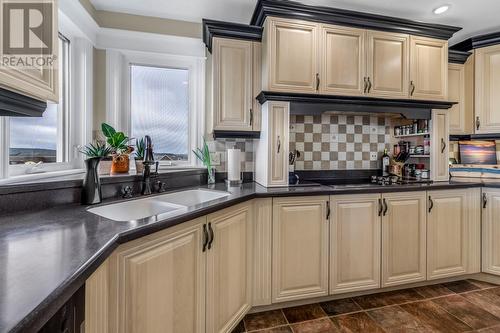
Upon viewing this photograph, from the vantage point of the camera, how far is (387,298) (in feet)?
6.62

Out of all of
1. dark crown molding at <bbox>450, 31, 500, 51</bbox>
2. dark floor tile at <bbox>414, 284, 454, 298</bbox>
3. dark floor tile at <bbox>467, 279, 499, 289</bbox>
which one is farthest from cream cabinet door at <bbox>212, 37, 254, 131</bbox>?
dark floor tile at <bbox>467, 279, 499, 289</bbox>

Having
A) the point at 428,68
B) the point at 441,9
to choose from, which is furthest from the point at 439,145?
the point at 441,9

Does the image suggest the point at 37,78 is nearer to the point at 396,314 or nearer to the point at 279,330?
the point at 279,330

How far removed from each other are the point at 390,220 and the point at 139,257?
1901 mm

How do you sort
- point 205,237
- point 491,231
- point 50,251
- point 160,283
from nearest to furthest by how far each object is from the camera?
point 50,251 < point 160,283 < point 205,237 < point 491,231

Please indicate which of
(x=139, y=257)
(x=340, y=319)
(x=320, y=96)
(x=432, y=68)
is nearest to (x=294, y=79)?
(x=320, y=96)

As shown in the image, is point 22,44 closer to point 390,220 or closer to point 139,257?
point 139,257

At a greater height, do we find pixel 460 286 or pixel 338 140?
pixel 338 140

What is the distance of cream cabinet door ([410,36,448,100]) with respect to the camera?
2.24 metres

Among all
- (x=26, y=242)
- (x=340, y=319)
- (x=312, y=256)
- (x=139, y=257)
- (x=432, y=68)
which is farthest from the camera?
A: (x=432, y=68)

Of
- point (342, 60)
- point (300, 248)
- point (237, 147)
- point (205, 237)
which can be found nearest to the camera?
point (205, 237)

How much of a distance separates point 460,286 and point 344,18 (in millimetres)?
2545

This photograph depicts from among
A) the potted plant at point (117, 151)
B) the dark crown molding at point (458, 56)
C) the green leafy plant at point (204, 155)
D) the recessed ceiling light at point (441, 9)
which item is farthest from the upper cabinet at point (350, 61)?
the potted plant at point (117, 151)

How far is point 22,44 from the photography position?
85 centimetres
